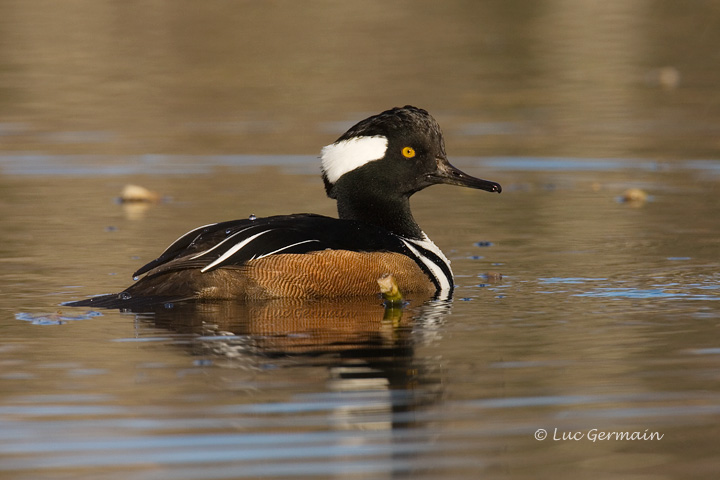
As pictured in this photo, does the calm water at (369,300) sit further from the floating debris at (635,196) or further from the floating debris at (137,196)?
the floating debris at (137,196)

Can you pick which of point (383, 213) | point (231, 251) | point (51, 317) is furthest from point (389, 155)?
point (51, 317)

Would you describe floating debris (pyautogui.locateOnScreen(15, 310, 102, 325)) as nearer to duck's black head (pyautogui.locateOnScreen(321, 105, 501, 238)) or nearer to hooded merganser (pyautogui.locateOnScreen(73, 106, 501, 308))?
hooded merganser (pyautogui.locateOnScreen(73, 106, 501, 308))

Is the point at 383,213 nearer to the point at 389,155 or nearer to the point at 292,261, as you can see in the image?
the point at 389,155

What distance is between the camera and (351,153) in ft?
29.7

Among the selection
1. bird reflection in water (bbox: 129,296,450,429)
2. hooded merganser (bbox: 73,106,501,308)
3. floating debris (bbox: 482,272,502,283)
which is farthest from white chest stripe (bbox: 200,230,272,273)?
floating debris (bbox: 482,272,502,283)

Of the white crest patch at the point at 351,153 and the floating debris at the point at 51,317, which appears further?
the white crest patch at the point at 351,153

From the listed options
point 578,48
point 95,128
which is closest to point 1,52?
point 95,128

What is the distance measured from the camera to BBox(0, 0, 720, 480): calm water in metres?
5.44

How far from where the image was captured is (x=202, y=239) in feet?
27.3

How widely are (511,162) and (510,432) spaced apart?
9353mm

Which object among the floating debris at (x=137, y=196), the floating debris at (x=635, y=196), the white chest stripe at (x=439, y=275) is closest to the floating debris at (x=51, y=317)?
the white chest stripe at (x=439, y=275)

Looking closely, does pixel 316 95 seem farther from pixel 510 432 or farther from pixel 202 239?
pixel 510 432

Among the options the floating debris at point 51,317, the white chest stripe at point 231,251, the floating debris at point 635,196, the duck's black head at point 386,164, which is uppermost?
the duck's black head at point 386,164

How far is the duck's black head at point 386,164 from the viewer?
29.8ft
